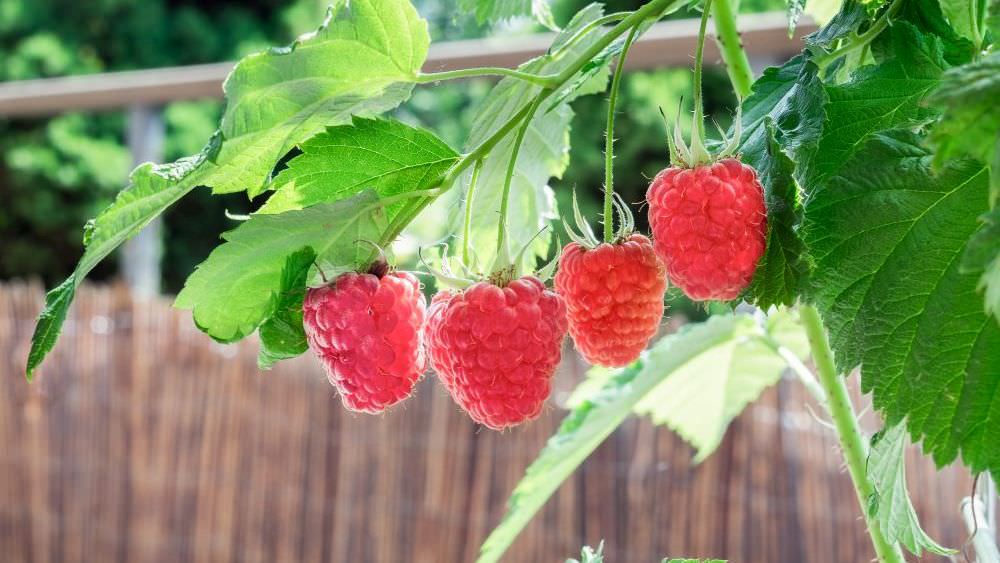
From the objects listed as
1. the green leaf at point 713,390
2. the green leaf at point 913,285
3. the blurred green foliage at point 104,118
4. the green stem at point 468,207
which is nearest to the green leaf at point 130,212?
the green stem at point 468,207

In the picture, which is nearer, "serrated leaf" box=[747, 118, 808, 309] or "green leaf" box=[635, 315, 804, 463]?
"serrated leaf" box=[747, 118, 808, 309]

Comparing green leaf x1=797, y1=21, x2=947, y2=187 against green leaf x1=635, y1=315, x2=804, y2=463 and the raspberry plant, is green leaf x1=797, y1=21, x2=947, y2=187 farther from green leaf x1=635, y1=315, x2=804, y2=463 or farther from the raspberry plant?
green leaf x1=635, y1=315, x2=804, y2=463

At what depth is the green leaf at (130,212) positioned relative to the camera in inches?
16.0

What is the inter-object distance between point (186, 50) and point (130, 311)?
5559 millimetres

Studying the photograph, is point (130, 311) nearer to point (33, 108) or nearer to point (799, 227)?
point (33, 108)

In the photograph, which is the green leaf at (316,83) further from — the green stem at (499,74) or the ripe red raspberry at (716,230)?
the ripe red raspberry at (716,230)

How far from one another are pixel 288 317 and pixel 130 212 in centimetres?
8

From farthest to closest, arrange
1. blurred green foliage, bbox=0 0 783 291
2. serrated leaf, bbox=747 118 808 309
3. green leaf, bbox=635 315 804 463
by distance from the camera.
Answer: blurred green foliage, bbox=0 0 783 291 < green leaf, bbox=635 315 804 463 < serrated leaf, bbox=747 118 808 309

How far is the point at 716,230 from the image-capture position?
405 mm

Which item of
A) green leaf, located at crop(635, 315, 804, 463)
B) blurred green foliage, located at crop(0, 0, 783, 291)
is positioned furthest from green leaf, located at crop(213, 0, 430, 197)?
blurred green foliage, located at crop(0, 0, 783, 291)

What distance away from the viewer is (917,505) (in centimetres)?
180

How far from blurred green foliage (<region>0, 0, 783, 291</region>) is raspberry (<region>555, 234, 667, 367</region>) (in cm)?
676

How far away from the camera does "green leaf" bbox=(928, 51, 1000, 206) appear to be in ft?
0.89

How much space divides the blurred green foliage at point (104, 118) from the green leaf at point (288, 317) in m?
6.78
